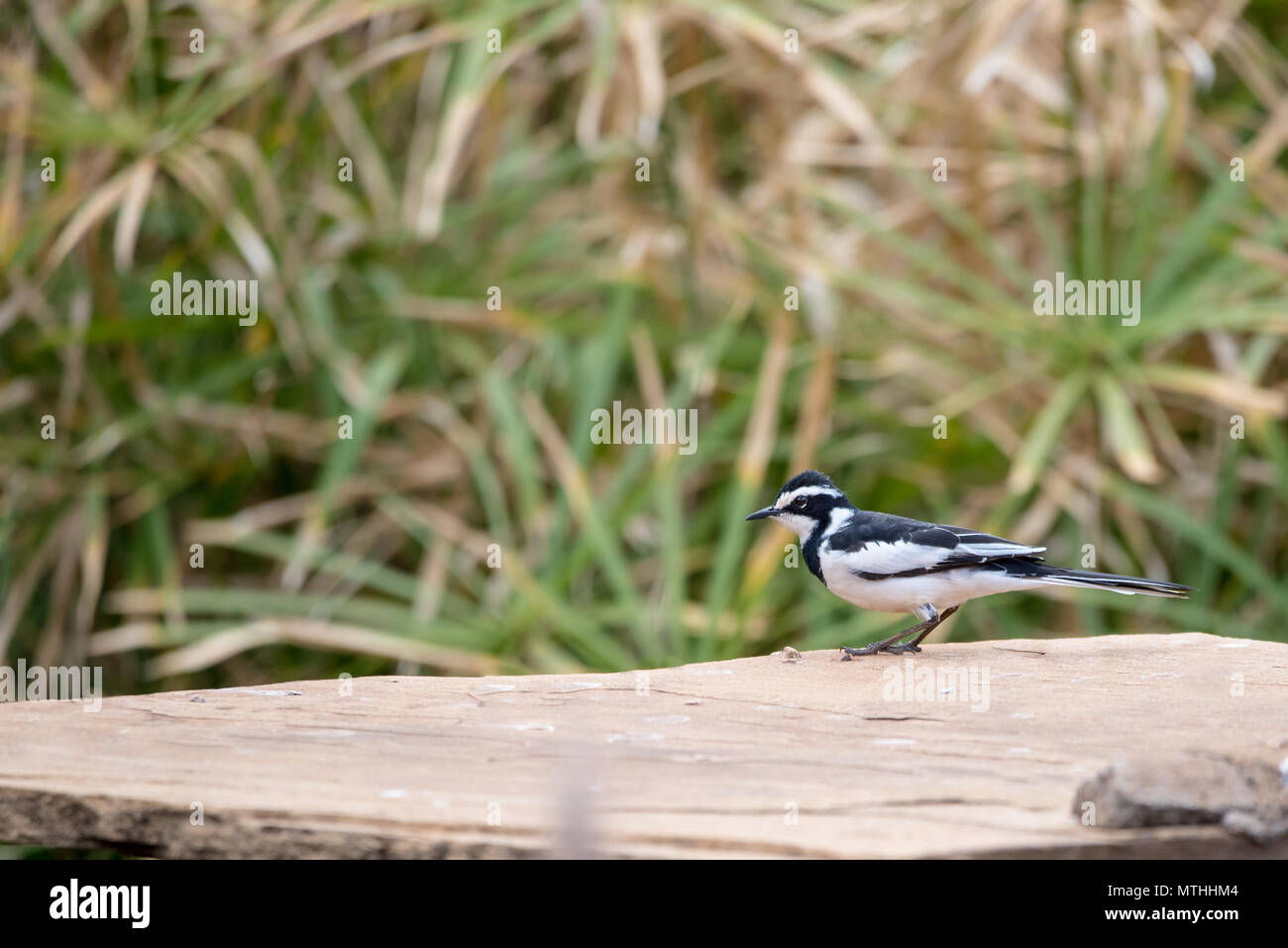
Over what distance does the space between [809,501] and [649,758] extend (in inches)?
56.7

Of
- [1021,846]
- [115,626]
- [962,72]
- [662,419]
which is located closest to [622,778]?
[1021,846]

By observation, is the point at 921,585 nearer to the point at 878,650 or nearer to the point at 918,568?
the point at 918,568

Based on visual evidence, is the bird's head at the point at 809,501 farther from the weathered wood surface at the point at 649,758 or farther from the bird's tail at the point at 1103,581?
the bird's tail at the point at 1103,581

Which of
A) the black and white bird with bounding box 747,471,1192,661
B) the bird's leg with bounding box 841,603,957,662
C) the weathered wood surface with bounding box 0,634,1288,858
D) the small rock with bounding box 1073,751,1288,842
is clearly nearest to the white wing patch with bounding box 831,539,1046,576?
the black and white bird with bounding box 747,471,1192,661

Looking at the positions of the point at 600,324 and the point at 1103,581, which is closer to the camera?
the point at 1103,581

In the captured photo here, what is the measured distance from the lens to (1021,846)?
7.74 feet

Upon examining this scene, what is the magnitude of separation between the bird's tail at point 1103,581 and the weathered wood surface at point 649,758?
226 millimetres

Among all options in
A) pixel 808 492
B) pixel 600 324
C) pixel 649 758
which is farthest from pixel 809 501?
pixel 600 324

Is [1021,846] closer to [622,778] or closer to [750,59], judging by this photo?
[622,778]

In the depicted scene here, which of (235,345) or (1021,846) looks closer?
(1021,846)

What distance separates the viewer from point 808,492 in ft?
13.8

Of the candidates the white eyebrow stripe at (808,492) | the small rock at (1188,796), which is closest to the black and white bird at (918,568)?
the white eyebrow stripe at (808,492)

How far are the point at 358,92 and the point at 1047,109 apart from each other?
10.1 ft

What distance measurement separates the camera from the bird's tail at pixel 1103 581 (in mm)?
3521
